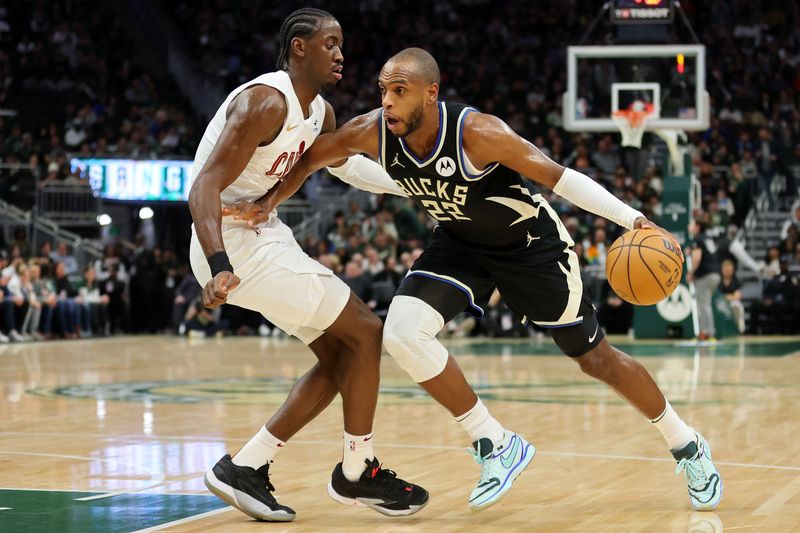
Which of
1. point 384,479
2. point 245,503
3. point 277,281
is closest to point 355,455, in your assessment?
point 384,479

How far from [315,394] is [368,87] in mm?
21915

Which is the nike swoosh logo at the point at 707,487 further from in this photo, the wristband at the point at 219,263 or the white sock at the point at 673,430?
the wristband at the point at 219,263

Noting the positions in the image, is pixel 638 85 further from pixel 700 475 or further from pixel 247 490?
pixel 247 490

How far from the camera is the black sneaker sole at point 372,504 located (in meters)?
5.13

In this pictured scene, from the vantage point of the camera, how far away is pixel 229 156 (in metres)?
4.89

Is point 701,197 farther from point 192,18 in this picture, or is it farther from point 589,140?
point 192,18

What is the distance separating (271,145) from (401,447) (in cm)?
257

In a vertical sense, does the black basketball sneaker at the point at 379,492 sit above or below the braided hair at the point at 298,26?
below

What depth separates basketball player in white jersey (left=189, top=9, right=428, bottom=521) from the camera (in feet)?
16.6

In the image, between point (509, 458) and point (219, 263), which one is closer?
point (219, 263)

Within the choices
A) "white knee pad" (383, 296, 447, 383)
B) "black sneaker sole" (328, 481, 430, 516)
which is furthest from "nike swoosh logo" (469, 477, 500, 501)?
"white knee pad" (383, 296, 447, 383)

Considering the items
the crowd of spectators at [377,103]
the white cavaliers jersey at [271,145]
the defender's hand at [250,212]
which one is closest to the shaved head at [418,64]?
the white cavaliers jersey at [271,145]

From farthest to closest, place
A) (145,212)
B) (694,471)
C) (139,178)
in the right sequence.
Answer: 1. (145,212)
2. (139,178)
3. (694,471)

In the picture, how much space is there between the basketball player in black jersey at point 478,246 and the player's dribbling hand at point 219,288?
55 cm
